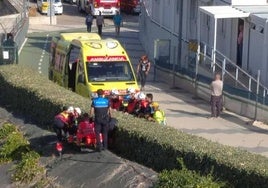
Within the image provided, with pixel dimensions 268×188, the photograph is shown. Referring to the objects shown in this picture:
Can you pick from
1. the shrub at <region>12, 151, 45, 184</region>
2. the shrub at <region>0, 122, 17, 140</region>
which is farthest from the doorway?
the shrub at <region>12, 151, 45, 184</region>

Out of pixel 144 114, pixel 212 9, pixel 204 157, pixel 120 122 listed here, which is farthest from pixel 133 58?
pixel 204 157

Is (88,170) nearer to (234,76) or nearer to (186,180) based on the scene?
(186,180)

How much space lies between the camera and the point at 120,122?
61.6 feet

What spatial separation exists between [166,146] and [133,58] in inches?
1078

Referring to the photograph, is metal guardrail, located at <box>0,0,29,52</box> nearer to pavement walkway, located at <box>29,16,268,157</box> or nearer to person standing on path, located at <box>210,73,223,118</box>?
pavement walkway, located at <box>29,16,268,157</box>

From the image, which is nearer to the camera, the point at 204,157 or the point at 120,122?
the point at 204,157

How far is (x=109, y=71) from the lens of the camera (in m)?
26.8

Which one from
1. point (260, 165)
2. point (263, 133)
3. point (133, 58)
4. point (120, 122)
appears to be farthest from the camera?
point (133, 58)

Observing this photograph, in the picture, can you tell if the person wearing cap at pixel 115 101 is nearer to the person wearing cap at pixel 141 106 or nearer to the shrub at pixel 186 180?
the person wearing cap at pixel 141 106

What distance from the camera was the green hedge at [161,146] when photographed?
1457cm

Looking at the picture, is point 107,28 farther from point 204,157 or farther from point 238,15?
point 204,157

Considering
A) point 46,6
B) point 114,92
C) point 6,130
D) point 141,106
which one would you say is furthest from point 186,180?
point 46,6

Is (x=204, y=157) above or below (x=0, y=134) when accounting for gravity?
above

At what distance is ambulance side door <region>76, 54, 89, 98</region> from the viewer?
87.1 ft
